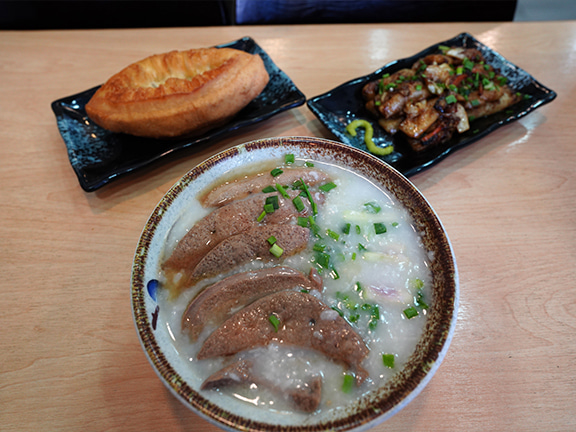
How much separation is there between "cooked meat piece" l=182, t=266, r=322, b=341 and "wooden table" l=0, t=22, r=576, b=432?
0.34m

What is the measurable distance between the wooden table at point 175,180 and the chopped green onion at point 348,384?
321mm

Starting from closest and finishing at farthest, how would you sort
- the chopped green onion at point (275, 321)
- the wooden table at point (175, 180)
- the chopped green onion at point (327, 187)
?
the chopped green onion at point (275, 321) → the wooden table at point (175, 180) → the chopped green onion at point (327, 187)

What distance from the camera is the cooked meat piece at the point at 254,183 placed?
143 cm

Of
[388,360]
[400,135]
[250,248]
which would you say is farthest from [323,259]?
[400,135]

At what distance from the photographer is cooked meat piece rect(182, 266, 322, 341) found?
1147 mm

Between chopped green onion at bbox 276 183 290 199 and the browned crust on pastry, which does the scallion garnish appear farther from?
the browned crust on pastry

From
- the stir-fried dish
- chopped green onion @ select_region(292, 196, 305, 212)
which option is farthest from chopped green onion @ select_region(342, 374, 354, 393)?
the stir-fried dish

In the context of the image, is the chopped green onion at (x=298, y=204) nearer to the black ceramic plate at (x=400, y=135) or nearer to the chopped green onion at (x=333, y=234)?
the chopped green onion at (x=333, y=234)

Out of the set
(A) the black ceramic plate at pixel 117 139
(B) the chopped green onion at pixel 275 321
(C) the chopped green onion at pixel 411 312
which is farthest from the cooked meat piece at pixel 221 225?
(A) the black ceramic plate at pixel 117 139

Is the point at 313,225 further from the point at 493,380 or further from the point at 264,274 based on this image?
the point at 493,380

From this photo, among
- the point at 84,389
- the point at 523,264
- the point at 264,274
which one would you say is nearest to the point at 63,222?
the point at 84,389

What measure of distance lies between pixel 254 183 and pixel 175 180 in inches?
23.2

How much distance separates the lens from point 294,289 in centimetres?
121

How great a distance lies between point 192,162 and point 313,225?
2.84 feet
